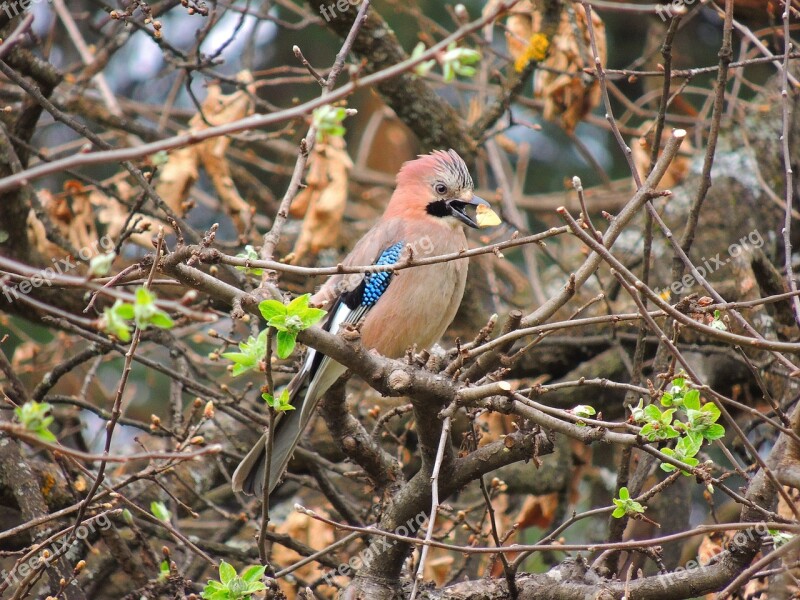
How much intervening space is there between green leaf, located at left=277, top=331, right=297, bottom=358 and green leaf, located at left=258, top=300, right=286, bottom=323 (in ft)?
0.25

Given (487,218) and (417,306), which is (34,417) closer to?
(487,218)

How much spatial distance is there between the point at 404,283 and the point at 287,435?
1.06 m

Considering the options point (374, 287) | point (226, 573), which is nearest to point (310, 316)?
point (226, 573)

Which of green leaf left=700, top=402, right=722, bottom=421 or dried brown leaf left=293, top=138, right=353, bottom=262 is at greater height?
dried brown leaf left=293, top=138, right=353, bottom=262

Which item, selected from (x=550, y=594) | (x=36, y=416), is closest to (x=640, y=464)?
(x=550, y=594)

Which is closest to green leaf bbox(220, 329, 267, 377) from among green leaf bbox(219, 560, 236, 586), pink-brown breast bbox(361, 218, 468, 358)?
green leaf bbox(219, 560, 236, 586)

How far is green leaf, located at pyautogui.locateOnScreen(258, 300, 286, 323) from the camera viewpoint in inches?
102

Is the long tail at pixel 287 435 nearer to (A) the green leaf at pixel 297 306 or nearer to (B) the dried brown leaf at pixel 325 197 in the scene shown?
(B) the dried brown leaf at pixel 325 197

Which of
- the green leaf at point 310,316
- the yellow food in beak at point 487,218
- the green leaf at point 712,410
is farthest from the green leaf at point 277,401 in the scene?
the yellow food in beak at point 487,218

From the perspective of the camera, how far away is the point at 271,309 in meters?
2.61

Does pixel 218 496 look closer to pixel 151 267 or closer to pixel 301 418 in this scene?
pixel 301 418

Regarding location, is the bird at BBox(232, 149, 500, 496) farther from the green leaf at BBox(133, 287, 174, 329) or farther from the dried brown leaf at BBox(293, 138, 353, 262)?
the green leaf at BBox(133, 287, 174, 329)

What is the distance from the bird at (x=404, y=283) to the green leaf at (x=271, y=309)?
1511 mm

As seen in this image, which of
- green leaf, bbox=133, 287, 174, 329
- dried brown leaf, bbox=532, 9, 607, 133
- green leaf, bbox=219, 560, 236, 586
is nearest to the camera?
green leaf, bbox=133, 287, 174, 329
